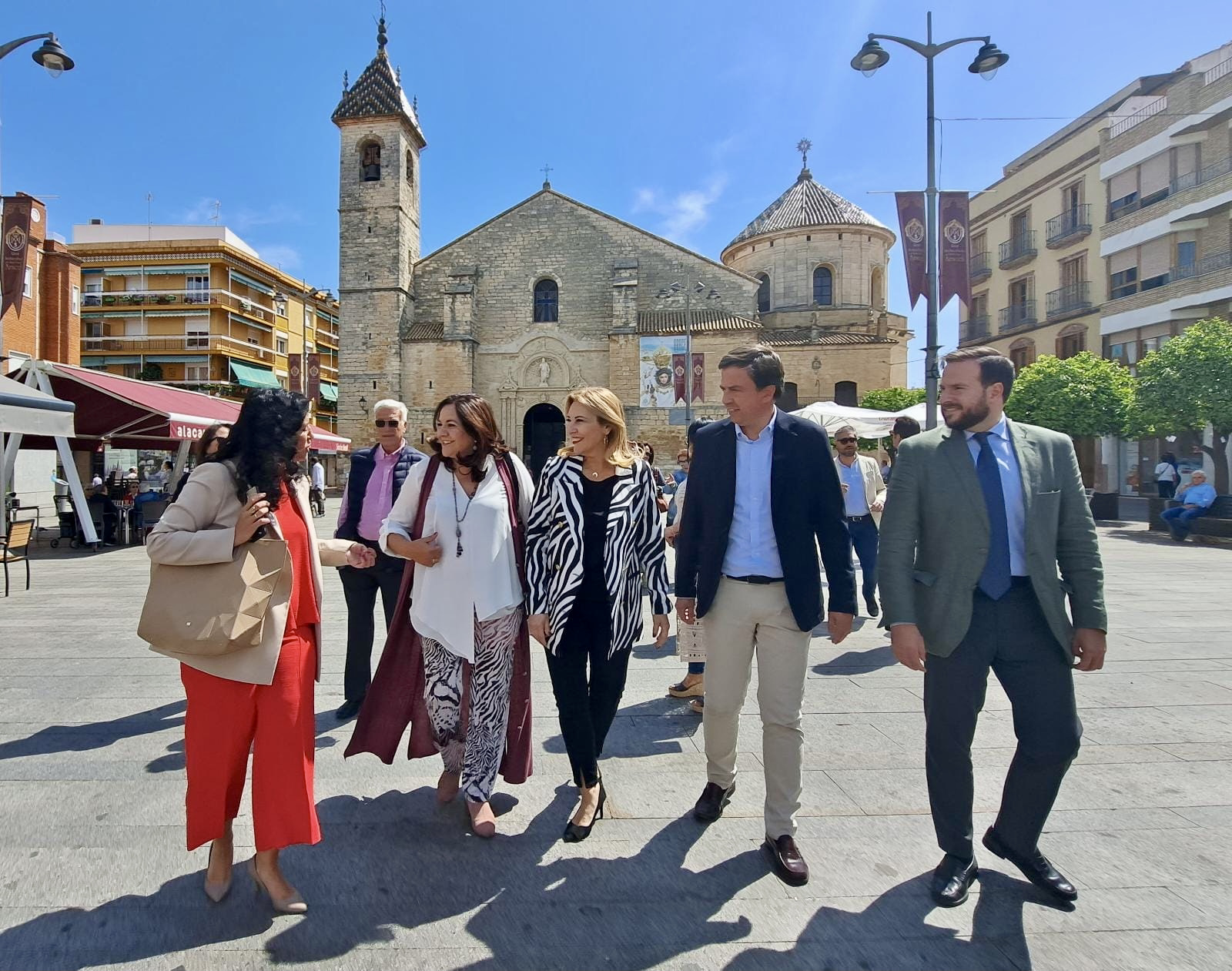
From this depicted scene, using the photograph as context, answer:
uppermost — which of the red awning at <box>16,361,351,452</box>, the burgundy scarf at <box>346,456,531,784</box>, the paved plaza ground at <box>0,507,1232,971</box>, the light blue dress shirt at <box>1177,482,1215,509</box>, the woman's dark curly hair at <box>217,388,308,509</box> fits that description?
the red awning at <box>16,361,351,452</box>

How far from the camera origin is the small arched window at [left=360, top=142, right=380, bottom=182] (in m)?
29.5

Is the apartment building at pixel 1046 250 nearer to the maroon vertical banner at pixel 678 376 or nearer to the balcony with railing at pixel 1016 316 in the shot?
the balcony with railing at pixel 1016 316

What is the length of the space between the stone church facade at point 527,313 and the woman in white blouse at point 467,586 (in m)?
25.3

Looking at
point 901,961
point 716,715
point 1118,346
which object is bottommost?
point 901,961

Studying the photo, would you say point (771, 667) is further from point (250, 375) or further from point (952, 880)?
point (250, 375)

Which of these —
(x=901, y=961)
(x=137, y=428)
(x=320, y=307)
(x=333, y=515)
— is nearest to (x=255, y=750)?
(x=901, y=961)

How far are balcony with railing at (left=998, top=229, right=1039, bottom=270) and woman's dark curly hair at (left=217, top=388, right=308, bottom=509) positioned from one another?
119 ft

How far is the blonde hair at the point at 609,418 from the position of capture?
A: 296cm

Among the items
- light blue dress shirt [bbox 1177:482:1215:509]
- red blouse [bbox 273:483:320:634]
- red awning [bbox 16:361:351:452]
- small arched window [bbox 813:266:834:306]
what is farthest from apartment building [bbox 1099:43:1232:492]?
red blouse [bbox 273:483:320:634]

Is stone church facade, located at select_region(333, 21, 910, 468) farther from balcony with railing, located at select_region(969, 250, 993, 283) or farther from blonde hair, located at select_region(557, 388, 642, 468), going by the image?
blonde hair, located at select_region(557, 388, 642, 468)

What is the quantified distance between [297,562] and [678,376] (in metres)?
26.8

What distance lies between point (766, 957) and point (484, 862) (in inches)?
42.8

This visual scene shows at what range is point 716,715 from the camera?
3.02m

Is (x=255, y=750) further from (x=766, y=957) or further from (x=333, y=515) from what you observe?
(x=333, y=515)
